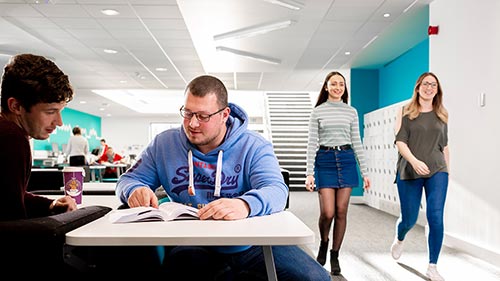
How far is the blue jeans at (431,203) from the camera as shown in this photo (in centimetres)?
330

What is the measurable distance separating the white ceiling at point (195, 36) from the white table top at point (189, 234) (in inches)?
179

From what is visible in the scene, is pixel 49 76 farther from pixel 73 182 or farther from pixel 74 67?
pixel 74 67

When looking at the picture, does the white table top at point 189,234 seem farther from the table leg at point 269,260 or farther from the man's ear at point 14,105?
the man's ear at point 14,105

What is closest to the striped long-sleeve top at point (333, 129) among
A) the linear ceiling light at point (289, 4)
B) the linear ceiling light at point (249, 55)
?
the linear ceiling light at point (289, 4)

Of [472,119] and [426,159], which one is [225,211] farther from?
[472,119]

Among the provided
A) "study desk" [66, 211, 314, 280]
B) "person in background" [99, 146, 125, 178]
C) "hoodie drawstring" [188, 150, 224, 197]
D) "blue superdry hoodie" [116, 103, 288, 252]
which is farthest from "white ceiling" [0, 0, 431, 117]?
"study desk" [66, 211, 314, 280]

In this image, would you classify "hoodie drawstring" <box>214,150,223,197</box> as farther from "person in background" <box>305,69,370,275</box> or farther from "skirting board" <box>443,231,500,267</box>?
"skirting board" <box>443,231,500,267</box>

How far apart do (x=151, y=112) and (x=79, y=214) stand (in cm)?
1974

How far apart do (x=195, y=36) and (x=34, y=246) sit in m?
6.87

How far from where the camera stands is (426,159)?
134 inches

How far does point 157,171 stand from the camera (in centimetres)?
203

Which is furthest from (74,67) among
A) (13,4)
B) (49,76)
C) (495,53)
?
(49,76)

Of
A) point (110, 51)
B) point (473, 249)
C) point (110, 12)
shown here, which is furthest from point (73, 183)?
point (110, 51)

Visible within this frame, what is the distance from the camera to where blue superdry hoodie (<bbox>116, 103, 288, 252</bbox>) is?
188 cm
